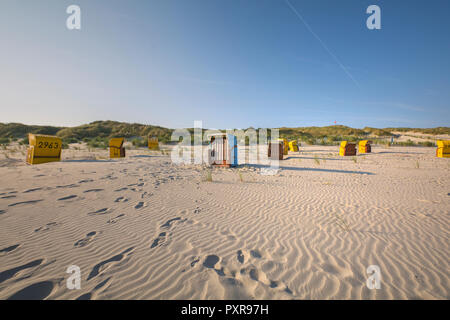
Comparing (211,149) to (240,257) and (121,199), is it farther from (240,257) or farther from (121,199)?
(240,257)

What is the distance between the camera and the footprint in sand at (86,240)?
8.52 feet

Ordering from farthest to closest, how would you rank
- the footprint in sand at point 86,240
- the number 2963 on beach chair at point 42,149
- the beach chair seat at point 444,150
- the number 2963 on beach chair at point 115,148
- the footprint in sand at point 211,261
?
the beach chair seat at point 444,150
the number 2963 on beach chair at point 115,148
the number 2963 on beach chair at point 42,149
the footprint in sand at point 86,240
the footprint in sand at point 211,261

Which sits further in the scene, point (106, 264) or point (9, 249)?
point (9, 249)

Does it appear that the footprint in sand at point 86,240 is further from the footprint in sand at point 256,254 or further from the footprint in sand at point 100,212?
the footprint in sand at point 256,254

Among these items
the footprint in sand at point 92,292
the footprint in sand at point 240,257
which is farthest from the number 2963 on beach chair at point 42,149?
the footprint in sand at point 240,257

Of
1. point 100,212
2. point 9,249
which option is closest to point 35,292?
point 9,249

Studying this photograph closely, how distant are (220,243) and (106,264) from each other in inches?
60.2

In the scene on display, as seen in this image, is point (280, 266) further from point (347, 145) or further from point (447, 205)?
point (347, 145)

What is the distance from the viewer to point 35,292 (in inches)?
71.9

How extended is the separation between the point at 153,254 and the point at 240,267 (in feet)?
3.98

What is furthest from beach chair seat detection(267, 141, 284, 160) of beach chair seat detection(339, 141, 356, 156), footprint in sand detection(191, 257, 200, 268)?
footprint in sand detection(191, 257, 200, 268)

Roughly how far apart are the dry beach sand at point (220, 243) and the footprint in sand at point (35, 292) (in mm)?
13

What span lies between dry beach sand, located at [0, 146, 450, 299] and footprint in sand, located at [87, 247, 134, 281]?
21 millimetres
